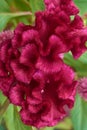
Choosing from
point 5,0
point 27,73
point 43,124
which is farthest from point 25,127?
point 5,0

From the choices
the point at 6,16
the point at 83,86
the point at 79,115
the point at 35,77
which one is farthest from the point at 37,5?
the point at 79,115

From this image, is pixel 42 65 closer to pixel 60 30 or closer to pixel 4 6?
pixel 60 30

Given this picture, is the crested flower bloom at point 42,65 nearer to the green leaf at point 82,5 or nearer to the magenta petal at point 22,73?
the magenta petal at point 22,73

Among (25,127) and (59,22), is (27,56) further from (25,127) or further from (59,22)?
(25,127)

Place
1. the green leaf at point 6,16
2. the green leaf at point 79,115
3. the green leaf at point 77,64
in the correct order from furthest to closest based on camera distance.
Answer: the green leaf at point 79,115, the green leaf at point 77,64, the green leaf at point 6,16

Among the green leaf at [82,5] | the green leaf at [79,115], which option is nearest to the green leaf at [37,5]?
the green leaf at [82,5]

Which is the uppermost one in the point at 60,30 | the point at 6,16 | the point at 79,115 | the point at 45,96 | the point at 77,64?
the point at 60,30

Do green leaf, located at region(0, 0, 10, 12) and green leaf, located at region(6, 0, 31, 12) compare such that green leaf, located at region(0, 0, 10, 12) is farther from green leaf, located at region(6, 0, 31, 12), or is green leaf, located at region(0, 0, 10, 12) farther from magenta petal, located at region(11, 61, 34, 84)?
magenta petal, located at region(11, 61, 34, 84)

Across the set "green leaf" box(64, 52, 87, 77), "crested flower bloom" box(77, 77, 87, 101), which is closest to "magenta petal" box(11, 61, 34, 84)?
"crested flower bloom" box(77, 77, 87, 101)
